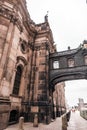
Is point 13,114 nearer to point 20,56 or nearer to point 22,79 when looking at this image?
point 22,79

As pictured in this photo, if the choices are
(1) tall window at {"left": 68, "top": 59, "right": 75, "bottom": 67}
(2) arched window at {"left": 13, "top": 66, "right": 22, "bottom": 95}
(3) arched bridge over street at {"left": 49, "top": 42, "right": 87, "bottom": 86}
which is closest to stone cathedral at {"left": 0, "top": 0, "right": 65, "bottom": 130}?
(2) arched window at {"left": 13, "top": 66, "right": 22, "bottom": 95}

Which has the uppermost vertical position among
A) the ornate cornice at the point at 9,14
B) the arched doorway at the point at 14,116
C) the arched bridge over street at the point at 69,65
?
the ornate cornice at the point at 9,14

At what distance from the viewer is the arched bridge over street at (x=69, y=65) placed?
609 inches

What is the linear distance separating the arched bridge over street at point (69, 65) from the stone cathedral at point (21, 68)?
45.9 inches

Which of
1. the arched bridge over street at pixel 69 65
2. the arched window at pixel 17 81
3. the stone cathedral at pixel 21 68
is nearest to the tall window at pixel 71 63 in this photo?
the arched bridge over street at pixel 69 65

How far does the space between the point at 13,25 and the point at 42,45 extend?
5723 millimetres

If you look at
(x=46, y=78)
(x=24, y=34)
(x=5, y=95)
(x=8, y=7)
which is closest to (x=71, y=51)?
(x=46, y=78)

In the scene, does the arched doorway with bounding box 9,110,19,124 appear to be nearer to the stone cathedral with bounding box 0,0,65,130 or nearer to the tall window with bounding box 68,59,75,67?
the stone cathedral with bounding box 0,0,65,130

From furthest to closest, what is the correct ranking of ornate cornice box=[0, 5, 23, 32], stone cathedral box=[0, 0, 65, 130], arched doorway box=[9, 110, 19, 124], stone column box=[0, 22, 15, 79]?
1. ornate cornice box=[0, 5, 23, 32]
2. arched doorway box=[9, 110, 19, 124]
3. stone cathedral box=[0, 0, 65, 130]
4. stone column box=[0, 22, 15, 79]

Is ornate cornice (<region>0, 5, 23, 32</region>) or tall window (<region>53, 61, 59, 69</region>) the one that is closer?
ornate cornice (<region>0, 5, 23, 32</region>)

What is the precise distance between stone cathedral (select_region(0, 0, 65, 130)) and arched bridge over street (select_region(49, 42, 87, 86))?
117cm

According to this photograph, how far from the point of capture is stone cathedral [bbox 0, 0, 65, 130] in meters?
11.0

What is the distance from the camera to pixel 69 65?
1625 cm

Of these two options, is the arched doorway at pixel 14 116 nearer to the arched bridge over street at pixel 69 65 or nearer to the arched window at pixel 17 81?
the arched window at pixel 17 81
